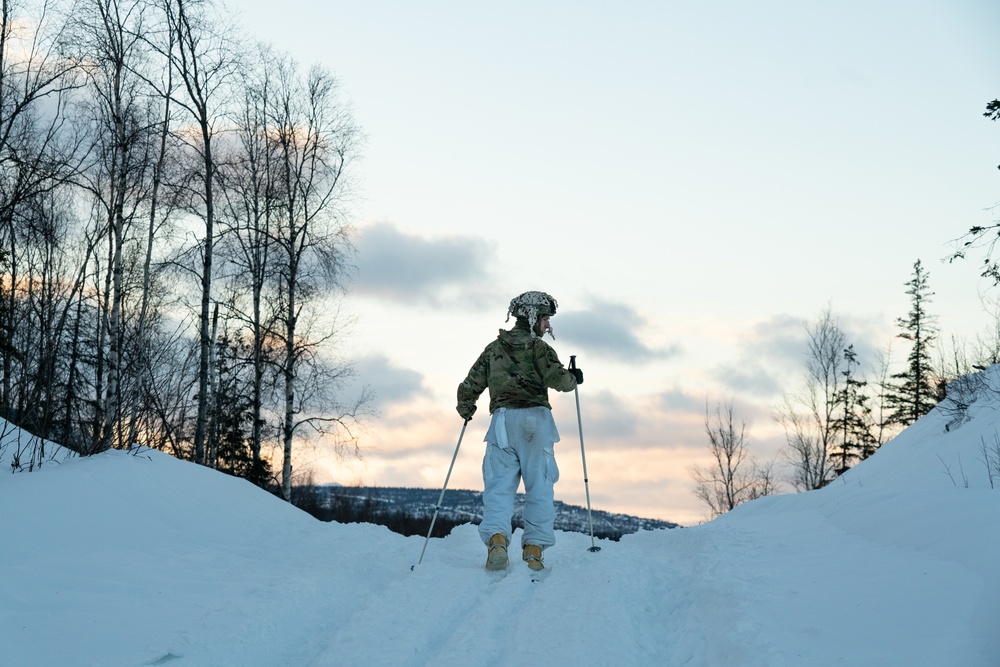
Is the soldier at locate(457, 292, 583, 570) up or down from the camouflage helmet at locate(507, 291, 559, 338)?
down

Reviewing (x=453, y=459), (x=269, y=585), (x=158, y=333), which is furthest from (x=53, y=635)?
(x=158, y=333)

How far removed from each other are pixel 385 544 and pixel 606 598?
3117 millimetres

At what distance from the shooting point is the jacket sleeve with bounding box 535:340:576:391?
282 inches

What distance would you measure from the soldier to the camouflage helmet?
1 cm

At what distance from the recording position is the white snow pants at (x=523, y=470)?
698 cm

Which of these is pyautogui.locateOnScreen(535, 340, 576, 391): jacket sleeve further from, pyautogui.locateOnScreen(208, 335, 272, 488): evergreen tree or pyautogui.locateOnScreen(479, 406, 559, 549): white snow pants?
pyautogui.locateOnScreen(208, 335, 272, 488): evergreen tree

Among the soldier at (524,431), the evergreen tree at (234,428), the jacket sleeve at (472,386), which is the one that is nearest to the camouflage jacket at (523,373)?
the soldier at (524,431)

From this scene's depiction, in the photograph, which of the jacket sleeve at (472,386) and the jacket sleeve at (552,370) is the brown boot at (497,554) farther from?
the jacket sleeve at (552,370)

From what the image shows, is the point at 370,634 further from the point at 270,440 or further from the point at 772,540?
the point at 270,440

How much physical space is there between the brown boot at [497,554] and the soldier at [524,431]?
169 mm

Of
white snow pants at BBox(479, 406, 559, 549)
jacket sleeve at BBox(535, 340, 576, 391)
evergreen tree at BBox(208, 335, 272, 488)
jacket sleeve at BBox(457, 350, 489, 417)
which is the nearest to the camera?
white snow pants at BBox(479, 406, 559, 549)

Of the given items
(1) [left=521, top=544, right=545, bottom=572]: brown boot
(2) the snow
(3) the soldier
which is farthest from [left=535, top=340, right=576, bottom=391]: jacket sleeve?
(2) the snow

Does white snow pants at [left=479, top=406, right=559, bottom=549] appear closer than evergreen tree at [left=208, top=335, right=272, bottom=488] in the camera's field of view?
Yes

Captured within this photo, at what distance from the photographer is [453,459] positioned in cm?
764
